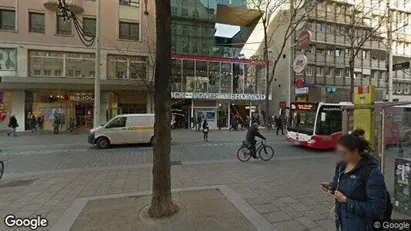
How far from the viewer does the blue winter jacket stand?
93.6 inches

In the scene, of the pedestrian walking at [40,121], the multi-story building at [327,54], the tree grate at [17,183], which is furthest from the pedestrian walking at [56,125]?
the multi-story building at [327,54]

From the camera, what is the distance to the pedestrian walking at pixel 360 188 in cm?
238

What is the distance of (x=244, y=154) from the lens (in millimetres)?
10961

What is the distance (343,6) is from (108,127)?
35.8 metres

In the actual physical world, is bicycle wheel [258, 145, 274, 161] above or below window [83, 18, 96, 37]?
below

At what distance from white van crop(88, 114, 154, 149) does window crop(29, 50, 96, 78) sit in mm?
12154

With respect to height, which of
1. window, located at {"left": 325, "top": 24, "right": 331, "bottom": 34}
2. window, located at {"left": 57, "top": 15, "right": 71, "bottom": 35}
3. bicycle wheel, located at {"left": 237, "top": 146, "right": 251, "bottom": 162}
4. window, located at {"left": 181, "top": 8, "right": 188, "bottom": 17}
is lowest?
bicycle wheel, located at {"left": 237, "top": 146, "right": 251, "bottom": 162}

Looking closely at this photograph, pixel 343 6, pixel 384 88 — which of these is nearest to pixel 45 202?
pixel 343 6

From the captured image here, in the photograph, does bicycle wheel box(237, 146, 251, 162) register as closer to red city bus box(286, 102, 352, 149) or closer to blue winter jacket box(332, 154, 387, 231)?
red city bus box(286, 102, 352, 149)

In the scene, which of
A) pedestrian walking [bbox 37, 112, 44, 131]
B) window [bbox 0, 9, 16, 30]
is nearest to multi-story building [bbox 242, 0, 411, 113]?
pedestrian walking [bbox 37, 112, 44, 131]

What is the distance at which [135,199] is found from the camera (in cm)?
575

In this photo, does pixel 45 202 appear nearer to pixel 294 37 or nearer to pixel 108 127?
pixel 108 127

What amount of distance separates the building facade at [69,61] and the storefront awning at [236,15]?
10.5 meters

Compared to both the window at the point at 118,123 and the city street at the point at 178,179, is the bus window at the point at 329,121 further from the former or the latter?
the window at the point at 118,123
